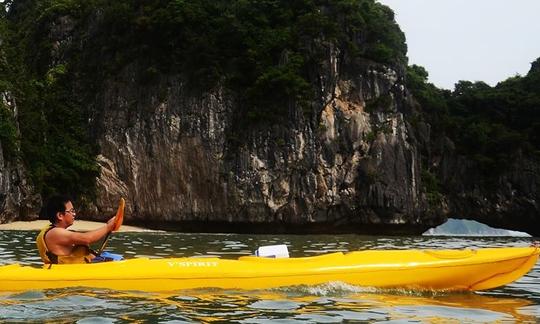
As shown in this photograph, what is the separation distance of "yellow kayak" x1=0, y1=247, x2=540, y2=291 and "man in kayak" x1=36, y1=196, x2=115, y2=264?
213 millimetres

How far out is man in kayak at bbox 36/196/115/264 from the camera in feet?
22.0

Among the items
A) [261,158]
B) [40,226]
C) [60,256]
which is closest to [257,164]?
[261,158]

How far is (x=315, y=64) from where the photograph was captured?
30797 mm

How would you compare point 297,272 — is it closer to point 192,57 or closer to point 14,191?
point 14,191

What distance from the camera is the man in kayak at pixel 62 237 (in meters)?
6.70

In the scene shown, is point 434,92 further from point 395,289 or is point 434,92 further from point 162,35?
point 395,289

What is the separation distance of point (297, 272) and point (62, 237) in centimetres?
258

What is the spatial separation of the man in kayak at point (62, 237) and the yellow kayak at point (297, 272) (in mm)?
213

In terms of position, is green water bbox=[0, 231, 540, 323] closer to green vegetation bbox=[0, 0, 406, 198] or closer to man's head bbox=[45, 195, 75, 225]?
man's head bbox=[45, 195, 75, 225]

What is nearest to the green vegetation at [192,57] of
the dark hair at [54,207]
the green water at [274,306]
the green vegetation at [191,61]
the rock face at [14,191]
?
the green vegetation at [191,61]

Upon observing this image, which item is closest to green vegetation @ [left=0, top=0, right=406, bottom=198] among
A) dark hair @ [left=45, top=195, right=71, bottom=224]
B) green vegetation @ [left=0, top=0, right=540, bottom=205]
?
green vegetation @ [left=0, top=0, right=540, bottom=205]

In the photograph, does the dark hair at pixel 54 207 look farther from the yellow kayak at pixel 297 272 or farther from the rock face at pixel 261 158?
the rock face at pixel 261 158

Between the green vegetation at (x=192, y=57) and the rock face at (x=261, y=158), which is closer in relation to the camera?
the rock face at (x=261, y=158)

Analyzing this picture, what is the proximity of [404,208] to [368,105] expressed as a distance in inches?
217
